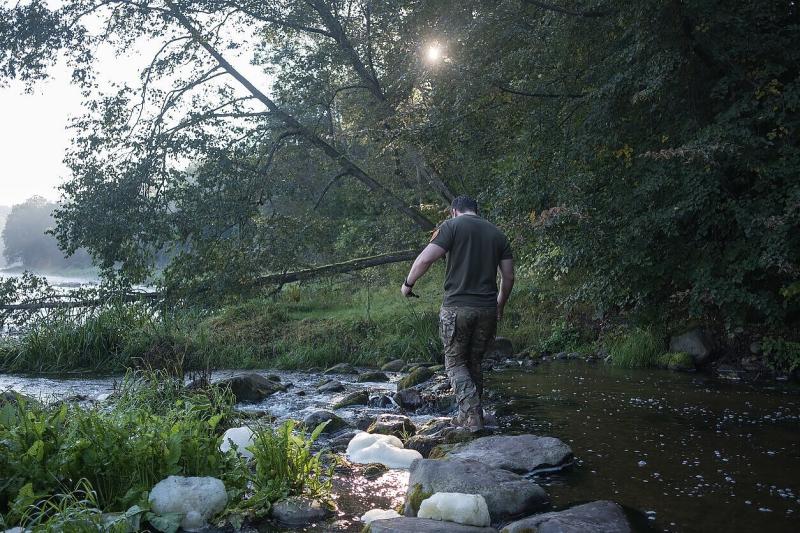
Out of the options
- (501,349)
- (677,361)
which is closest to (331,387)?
(501,349)

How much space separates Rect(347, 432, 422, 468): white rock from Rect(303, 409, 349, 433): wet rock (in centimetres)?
103

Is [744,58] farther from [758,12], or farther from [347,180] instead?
[347,180]

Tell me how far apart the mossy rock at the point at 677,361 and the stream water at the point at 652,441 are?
309 mm

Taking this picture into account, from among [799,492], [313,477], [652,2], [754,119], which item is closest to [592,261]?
[754,119]

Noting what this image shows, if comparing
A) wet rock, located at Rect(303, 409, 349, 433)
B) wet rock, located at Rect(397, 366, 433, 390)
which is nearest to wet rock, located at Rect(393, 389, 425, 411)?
wet rock, located at Rect(397, 366, 433, 390)

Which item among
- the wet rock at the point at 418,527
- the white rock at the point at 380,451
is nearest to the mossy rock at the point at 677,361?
the white rock at the point at 380,451

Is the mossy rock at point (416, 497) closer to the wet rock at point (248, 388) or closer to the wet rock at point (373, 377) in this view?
the wet rock at point (248, 388)

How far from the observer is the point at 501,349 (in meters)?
13.8

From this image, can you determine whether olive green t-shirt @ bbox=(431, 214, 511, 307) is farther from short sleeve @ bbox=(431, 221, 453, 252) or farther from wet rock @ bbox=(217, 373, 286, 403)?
wet rock @ bbox=(217, 373, 286, 403)

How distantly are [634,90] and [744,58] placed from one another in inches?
58.9

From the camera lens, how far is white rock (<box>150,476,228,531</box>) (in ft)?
15.4

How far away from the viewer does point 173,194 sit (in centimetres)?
Result: 1483

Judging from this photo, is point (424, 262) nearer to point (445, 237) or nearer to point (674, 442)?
point (445, 237)

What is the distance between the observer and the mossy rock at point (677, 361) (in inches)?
451
